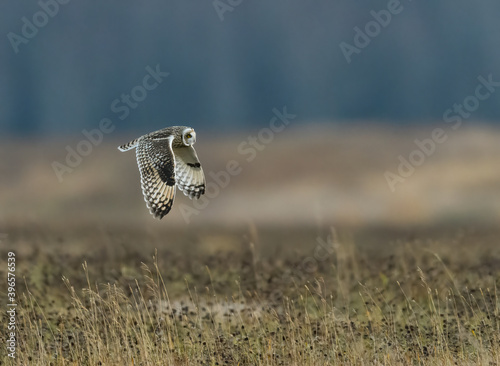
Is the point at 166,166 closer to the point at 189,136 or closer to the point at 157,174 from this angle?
the point at 157,174

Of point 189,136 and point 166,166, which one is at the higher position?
point 189,136

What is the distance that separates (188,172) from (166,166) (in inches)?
15.7

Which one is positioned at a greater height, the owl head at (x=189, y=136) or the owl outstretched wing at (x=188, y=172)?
the owl head at (x=189, y=136)

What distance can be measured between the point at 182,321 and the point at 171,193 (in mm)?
1867

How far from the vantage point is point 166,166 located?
766 centimetres

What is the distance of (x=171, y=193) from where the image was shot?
7586 mm

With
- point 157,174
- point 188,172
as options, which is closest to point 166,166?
point 157,174

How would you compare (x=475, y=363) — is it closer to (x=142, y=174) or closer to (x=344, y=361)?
(x=344, y=361)

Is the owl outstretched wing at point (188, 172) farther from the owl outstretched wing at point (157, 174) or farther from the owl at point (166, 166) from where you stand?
the owl outstretched wing at point (157, 174)

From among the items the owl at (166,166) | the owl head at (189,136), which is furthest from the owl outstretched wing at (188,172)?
the owl head at (189,136)

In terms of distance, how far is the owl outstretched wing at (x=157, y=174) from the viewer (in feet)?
24.8

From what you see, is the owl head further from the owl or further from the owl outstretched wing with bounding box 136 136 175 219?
the owl outstretched wing with bounding box 136 136 175 219

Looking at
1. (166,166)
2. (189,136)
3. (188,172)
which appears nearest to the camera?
(166,166)

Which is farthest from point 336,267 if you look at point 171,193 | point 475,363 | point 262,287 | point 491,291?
point 171,193
